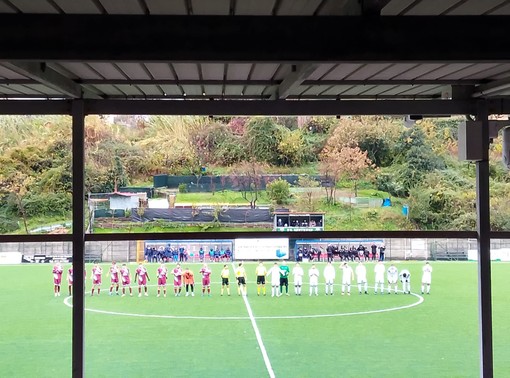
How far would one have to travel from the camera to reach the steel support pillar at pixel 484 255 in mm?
4391

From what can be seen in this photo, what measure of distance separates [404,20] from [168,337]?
653 inches

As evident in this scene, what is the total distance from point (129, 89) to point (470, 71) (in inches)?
91.3

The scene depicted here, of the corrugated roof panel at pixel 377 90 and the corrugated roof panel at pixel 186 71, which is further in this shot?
the corrugated roof panel at pixel 377 90

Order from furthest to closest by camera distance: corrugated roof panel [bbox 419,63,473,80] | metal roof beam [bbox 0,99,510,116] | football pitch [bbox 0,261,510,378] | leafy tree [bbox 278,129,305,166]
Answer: leafy tree [bbox 278,129,305,166]
football pitch [bbox 0,261,510,378]
metal roof beam [bbox 0,99,510,116]
corrugated roof panel [bbox 419,63,473,80]

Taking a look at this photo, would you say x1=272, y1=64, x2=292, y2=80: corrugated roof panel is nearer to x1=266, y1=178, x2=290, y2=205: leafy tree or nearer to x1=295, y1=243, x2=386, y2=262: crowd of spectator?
x1=266, y1=178, x2=290, y2=205: leafy tree

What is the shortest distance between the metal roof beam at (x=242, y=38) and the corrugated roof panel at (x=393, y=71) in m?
1.19

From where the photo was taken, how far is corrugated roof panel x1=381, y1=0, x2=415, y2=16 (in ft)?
7.83

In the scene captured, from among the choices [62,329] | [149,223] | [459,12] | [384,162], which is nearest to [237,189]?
[149,223]

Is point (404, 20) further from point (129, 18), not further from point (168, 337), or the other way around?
point (168, 337)

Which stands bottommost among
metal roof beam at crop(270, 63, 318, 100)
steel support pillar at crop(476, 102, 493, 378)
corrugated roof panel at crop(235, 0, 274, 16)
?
steel support pillar at crop(476, 102, 493, 378)

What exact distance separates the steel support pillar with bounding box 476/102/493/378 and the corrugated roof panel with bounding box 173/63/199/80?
7.00 ft

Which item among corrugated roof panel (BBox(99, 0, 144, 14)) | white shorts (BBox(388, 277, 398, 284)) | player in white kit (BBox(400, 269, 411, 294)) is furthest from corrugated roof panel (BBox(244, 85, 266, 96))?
white shorts (BBox(388, 277, 398, 284))

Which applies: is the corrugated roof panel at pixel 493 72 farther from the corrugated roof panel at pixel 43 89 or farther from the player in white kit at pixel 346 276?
the player in white kit at pixel 346 276

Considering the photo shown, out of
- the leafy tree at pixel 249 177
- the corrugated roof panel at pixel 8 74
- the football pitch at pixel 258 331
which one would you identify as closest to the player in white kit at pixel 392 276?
the football pitch at pixel 258 331
